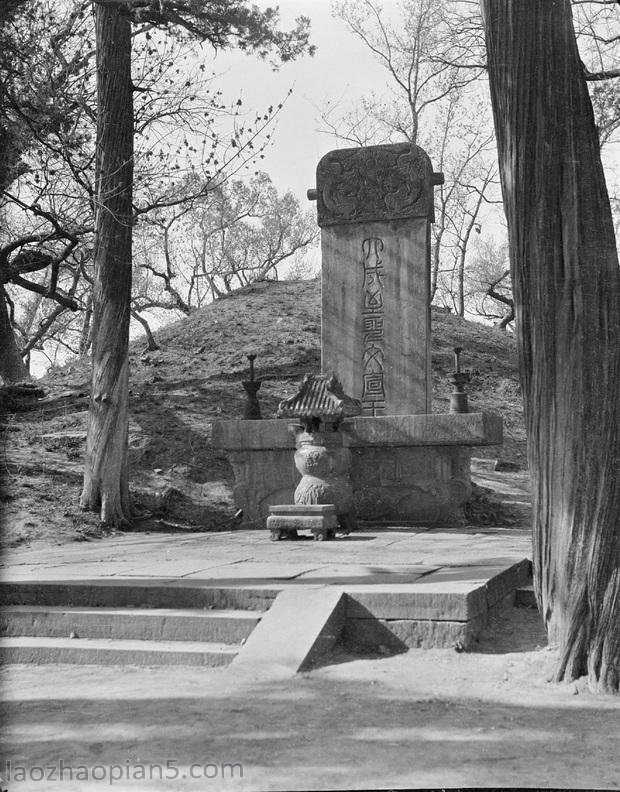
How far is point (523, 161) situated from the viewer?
446 cm

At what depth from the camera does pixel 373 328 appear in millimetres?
10266

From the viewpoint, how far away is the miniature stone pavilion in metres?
9.66

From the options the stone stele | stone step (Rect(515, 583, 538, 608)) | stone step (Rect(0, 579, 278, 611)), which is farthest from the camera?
the stone stele

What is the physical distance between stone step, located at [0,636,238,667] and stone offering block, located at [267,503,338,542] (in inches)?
117

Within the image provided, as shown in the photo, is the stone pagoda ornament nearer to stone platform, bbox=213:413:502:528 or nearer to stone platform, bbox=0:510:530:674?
stone platform, bbox=213:413:502:528

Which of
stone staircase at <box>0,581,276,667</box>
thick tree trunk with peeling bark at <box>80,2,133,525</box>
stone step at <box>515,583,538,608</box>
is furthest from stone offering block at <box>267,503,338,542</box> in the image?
thick tree trunk with peeling bark at <box>80,2,133,525</box>

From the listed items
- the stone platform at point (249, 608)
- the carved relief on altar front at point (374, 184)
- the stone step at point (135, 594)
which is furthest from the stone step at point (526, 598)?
the carved relief on altar front at point (374, 184)

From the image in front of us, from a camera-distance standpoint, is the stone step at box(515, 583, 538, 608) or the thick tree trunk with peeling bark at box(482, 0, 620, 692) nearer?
the thick tree trunk with peeling bark at box(482, 0, 620, 692)

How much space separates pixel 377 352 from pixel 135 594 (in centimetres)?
548

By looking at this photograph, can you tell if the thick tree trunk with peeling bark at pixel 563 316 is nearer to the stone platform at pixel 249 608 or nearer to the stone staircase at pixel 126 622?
the stone platform at pixel 249 608

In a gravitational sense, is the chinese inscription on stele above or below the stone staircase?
above

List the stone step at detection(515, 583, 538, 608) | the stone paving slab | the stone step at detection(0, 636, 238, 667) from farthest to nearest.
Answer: the stone paving slab → the stone step at detection(515, 583, 538, 608) → the stone step at detection(0, 636, 238, 667)

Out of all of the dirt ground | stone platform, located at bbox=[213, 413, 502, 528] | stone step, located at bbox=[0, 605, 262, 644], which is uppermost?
stone platform, located at bbox=[213, 413, 502, 528]

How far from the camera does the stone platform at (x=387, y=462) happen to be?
9398mm
